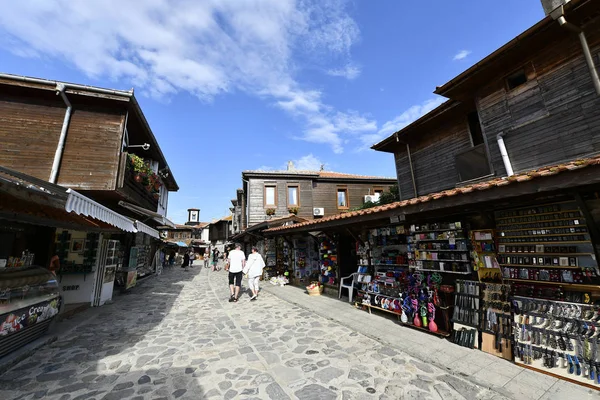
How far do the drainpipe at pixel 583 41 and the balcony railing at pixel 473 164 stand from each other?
2.84 meters

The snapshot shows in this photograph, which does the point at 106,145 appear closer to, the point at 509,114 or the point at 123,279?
the point at 123,279

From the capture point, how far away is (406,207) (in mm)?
5250

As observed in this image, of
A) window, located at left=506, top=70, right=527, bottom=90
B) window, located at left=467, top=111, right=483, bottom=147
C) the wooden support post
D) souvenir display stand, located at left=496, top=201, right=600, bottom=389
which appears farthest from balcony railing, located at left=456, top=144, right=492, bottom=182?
the wooden support post

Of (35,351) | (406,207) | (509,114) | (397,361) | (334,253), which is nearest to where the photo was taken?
(397,361)

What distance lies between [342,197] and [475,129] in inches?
508

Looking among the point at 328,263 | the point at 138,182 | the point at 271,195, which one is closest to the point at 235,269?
the point at 328,263

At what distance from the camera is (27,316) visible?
452 centimetres

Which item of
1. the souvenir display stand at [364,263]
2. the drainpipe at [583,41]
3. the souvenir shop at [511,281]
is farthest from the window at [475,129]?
the souvenir display stand at [364,263]

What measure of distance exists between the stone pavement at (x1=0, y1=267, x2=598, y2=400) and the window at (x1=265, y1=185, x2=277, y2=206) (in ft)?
42.3

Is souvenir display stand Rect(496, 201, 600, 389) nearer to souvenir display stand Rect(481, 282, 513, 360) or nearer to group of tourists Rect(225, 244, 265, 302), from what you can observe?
souvenir display stand Rect(481, 282, 513, 360)

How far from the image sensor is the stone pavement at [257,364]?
10.9ft

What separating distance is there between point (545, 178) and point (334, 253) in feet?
22.9

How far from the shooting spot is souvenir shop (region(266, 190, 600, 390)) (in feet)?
11.8

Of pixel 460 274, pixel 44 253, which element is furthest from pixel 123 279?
pixel 460 274
